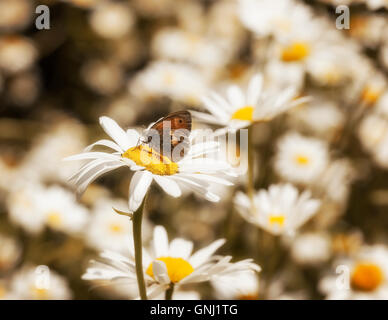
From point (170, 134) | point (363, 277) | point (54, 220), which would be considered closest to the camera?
point (170, 134)

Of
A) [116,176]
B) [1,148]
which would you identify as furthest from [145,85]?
[1,148]

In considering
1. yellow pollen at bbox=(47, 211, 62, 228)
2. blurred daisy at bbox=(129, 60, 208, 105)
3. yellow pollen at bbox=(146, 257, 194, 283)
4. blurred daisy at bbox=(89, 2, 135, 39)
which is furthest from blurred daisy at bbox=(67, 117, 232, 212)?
blurred daisy at bbox=(89, 2, 135, 39)

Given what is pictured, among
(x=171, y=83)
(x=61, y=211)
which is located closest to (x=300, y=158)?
(x=171, y=83)

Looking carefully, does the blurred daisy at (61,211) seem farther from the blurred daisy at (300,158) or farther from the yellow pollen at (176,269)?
the yellow pollen at (176,269)

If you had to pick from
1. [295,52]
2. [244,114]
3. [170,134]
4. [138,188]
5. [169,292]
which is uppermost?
[295,52]

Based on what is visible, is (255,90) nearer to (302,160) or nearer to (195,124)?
(195,124)

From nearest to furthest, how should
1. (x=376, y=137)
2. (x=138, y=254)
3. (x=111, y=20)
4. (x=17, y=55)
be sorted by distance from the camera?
(x=138, y=254), (x=376, y=137), (x=17, y=55), (x=111, y=20)

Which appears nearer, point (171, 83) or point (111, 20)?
point (171, 83)
